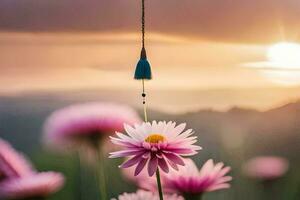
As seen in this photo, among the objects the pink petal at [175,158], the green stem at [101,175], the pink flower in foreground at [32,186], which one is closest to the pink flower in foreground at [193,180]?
the pink petal at [175,158]

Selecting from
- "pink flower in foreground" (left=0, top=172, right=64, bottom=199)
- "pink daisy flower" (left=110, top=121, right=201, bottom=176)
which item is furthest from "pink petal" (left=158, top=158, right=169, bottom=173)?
"pink flower in foreground" (left=0, top=172, right=64, bottom=199)

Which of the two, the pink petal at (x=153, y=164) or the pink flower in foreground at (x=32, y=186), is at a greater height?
the pink petal at (x=153, y=164)

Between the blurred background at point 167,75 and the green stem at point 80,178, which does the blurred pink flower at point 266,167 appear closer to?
the blurred background at point 167,75

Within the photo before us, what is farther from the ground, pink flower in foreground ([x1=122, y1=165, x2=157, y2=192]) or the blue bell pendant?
the blue bell pendant

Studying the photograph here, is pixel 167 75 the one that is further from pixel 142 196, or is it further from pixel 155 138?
pixel 142 196

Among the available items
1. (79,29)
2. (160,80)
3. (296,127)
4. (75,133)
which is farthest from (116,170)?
(296,127)

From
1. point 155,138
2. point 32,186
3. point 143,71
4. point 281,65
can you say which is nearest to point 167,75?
point 143,71

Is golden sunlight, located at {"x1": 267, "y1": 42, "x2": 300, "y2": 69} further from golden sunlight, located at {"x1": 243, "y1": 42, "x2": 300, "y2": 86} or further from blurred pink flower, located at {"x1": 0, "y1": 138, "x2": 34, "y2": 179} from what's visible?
blurred pink flower, located at {"x1": 0, "y1": 138, "x2": 34, "y2": 179}
